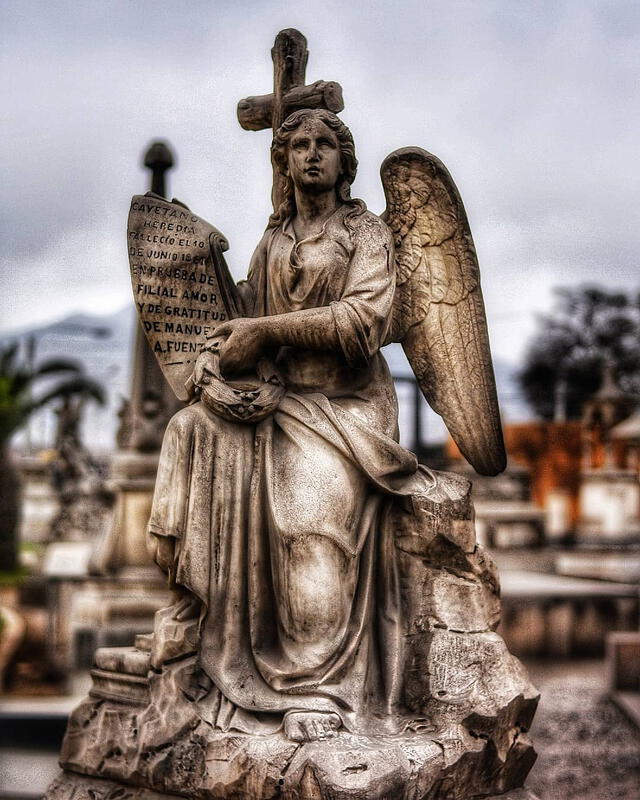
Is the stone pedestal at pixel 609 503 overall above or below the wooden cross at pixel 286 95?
below

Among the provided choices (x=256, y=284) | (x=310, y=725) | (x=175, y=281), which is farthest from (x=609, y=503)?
(x=310, y=725)

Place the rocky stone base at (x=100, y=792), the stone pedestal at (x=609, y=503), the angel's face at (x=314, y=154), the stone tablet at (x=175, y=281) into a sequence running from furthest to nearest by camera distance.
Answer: the stone pedestal at (x=609, y=503), the stone tablet at (x=175, y=281), the angel's face at (x=314, y=154), the rocky stone base at (x=100, y=792)

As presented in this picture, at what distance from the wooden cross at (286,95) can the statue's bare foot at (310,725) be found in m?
2.08

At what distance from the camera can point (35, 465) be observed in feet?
83.7

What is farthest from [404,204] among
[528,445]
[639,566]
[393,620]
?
[528,445]

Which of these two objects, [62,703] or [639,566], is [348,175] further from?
[639,566]

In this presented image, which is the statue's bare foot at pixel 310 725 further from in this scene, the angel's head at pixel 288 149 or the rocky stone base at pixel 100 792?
the angel's head at pixel 288 149

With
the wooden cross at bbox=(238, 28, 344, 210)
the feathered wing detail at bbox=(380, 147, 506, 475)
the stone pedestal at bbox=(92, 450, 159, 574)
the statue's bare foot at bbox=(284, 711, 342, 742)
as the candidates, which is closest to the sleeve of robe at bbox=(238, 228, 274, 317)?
the wooden cross at bbox=(238, 28, 344, 210)

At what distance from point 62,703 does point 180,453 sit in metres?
4.64

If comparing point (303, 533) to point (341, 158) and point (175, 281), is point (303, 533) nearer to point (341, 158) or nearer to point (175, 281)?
point (175, 281)

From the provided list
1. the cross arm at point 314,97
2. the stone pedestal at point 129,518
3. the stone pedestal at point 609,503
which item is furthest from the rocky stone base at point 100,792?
the stone pedestal at point 609,503

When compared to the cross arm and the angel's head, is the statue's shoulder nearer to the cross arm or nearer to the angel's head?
the angel's head

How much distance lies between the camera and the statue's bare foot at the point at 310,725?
11.7 feet

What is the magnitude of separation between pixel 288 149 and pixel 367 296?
2.29 ft
